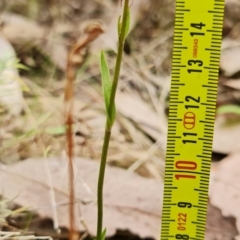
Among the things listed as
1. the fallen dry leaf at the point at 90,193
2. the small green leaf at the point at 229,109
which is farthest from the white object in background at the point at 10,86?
the small green leaf at the point at 229,109

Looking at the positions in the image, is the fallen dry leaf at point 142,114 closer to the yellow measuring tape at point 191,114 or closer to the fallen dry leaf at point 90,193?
the fallen dry leaf at point 90,193

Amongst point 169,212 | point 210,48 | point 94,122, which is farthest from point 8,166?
point 210,48

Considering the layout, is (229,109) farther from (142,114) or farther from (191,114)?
(191,114)

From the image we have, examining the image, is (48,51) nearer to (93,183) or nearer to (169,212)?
(93,183)

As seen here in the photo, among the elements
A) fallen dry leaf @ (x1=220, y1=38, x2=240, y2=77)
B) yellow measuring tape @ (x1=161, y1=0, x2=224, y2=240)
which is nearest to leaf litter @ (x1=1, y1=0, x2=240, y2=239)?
fallen dry leaf @ (x1=220, y1=38, x2=240, y2=77)

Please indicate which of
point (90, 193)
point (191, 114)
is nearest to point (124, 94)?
point (90, 193)

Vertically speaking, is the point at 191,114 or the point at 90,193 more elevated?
the point at 191,114

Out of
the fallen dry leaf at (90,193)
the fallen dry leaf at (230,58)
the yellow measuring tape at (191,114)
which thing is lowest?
the fallen dry leaf at (90,193)

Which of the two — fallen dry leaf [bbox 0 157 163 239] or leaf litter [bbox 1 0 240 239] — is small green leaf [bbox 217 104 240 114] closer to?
leaf litter [bbox 1 0 240 239]
